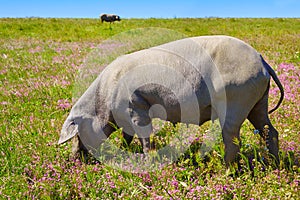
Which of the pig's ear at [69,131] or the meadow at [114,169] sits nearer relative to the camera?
the meadow at [114,169]

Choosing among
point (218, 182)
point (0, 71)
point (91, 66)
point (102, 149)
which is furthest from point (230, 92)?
point (0, 71)

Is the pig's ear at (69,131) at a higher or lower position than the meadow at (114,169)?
higher

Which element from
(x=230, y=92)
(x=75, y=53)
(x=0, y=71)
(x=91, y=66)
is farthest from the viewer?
(x=75, y=53)

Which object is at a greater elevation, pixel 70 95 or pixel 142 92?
pixel 142 92

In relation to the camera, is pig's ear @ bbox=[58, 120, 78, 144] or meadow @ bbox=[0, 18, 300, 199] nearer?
meadow @ bbox=[0, 18, 300, 199]

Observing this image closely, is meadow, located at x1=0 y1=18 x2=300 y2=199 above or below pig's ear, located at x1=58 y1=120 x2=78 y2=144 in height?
below

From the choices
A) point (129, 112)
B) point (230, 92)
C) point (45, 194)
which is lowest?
point (45, 194)

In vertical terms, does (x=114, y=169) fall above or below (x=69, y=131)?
below

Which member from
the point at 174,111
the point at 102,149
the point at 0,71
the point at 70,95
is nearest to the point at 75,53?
the point at 0,71

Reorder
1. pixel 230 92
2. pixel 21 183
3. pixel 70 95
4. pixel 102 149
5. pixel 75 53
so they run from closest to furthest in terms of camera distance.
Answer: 1. pixel 230 92
2. pixel 21 183
3. pixel 102 149
4. pixel 70 95
5. pixel 75 53

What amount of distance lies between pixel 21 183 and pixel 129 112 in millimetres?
1768

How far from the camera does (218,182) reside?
475cm

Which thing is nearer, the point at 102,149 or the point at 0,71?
the point at 102,149

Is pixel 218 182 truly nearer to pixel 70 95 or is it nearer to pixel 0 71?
pixel 70 95
